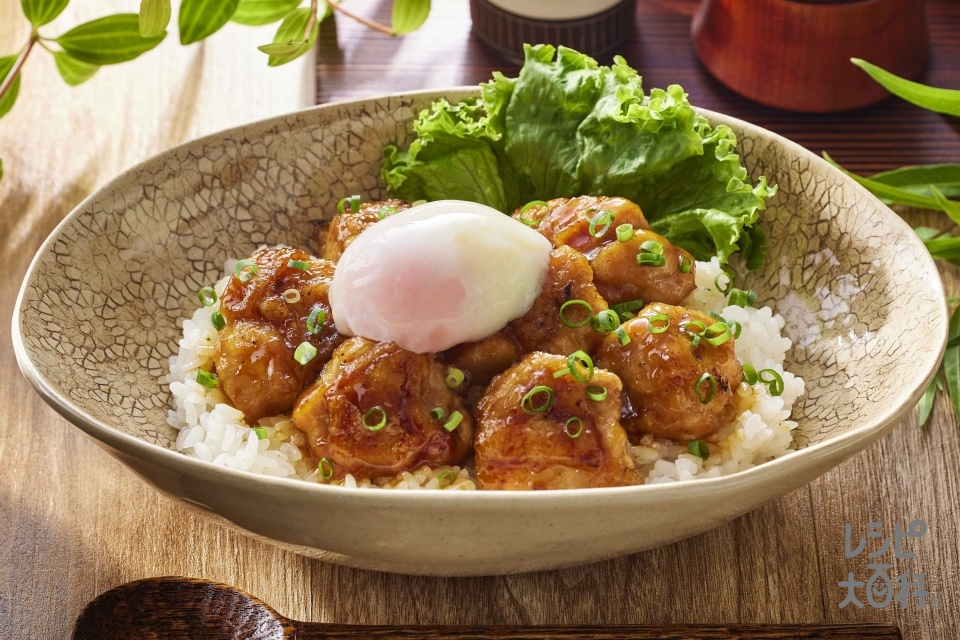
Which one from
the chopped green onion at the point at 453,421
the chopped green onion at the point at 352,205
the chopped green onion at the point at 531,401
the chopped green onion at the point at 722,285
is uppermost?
the chopped green onion at the point at 352,205

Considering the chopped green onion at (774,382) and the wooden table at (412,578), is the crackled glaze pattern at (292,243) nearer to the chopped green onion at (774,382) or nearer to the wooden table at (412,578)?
the chopped green onion at (774,382)

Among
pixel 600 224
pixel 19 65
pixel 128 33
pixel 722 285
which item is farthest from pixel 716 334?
pixel 19 65

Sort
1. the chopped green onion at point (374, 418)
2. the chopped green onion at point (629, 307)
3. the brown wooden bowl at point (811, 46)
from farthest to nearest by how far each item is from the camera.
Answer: the brown wooden bowl at point (811, 46)
the chopped green onion at point (629, 307)
the chopped green onion at point (374, 418)

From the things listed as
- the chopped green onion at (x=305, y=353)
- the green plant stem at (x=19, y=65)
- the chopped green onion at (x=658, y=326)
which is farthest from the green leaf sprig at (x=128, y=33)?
the chopped green onion at (x=658, y=326)

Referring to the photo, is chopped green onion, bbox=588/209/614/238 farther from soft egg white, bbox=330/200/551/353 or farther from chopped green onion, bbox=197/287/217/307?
chopped green onion, bbox=197/287/217/307

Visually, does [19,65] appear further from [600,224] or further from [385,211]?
[600,224]

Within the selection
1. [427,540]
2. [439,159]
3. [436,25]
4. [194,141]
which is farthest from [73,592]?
[436,25]

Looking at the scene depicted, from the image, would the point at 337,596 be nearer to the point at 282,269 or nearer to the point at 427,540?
the point at 427,540

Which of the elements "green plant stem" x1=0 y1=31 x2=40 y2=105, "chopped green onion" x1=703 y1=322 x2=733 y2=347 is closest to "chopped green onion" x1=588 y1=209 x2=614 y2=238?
"chopped green onion" x1=703 y1=322 x2=733 y2=347
